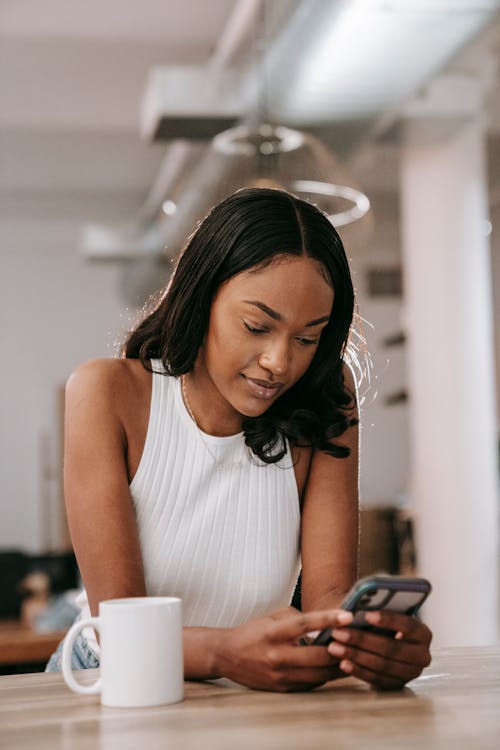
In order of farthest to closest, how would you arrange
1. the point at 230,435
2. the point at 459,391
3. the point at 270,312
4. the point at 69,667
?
1. the point at 459,391
2. the point at 230,435
3. the point at 270,312
4. the point at 69,667

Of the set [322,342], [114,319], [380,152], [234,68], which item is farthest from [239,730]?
[114,319]

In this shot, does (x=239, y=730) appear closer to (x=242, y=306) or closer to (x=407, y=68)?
(x=242, y=306)

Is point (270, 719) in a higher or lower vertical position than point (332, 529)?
lower

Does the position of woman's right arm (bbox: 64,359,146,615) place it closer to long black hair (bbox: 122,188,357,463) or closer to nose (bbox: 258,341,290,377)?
long black hair (bbox: 122,188,357,463)

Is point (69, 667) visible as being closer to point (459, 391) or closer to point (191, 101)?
point (191, 101)

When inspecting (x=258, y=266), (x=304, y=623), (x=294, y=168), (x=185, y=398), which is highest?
(x=294, y=168)

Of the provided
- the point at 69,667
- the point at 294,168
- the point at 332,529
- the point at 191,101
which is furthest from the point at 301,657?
the point at 191,101

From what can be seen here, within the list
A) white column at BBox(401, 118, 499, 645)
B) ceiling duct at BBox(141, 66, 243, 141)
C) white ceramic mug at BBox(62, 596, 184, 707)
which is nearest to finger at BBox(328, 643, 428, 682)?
white ceramic mug at BBox(62, 596, 184, 707)

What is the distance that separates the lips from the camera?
1.46m

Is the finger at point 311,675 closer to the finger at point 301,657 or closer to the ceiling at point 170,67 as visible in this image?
the finger at point 301,657

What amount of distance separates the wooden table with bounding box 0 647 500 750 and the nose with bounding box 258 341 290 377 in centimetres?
42

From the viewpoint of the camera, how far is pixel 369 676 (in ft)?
3.77

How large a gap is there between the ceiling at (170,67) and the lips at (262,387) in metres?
2.07

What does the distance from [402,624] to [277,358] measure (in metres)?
0.40
